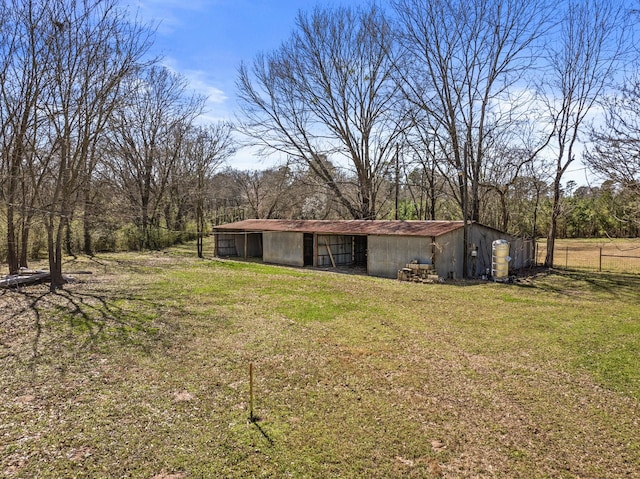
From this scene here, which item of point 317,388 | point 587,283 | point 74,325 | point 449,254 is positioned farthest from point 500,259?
point 74,325

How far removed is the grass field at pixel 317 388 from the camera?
4285 mm

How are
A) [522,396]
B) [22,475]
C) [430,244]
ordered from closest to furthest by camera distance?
[22,475] < [522,396] < [430,244]

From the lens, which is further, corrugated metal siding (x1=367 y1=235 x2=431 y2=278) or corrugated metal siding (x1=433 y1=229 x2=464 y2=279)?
corrugated metal siding (x1=367 y1=235 x2=431 y2=278)

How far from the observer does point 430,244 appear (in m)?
15.6

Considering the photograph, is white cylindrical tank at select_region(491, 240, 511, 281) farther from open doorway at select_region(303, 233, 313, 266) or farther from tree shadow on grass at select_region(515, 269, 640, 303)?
open doorway at select_region(303, 233, 313, 266)

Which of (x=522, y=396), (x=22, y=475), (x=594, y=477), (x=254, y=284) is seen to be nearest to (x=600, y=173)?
(x=522, y=396)

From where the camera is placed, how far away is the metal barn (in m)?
16.0

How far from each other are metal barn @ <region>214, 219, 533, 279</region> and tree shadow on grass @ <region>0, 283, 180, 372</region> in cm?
942

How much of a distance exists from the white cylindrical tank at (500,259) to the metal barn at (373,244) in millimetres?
1046

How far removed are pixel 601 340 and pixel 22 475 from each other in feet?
31.5

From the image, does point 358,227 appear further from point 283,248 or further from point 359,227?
point 283,248

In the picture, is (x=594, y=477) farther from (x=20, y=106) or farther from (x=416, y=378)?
(x=20, y=106)

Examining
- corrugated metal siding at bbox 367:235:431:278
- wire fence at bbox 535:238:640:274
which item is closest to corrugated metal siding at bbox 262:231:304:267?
corrugated metal siding at bbox 367:235:431:278

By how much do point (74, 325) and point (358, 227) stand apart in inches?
497
